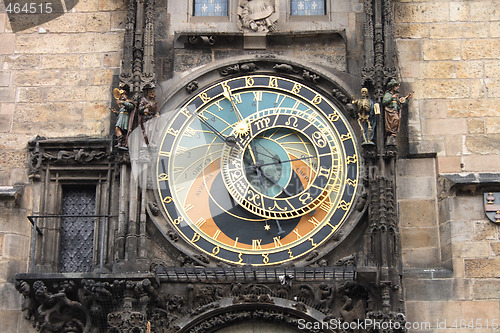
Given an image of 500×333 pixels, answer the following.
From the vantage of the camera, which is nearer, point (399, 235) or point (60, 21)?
point (399, 235)

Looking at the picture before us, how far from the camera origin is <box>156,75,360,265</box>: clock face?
15266mm

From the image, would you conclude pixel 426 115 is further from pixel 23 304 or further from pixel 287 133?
pixel 23 304

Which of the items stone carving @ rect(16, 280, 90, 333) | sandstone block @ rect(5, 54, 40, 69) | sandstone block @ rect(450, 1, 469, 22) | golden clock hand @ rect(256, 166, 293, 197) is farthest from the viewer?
sandstone block @ rect(5, 54, 40, 69)

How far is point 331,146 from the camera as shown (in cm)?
1565

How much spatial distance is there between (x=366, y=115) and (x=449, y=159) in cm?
116

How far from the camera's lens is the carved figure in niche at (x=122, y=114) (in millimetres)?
15562

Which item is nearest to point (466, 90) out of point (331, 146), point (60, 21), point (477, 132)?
point (477, 132)

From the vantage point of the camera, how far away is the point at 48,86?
16.3 metres

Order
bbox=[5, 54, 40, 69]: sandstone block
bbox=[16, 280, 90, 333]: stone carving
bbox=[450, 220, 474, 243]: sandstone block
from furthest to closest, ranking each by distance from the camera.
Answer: bbox=[5, 54, 40, 69]: sandstone block, bbox=[450, 220, 474, 243]: sandstone block, bbox=[16, 280, 90, 333]: stone carving

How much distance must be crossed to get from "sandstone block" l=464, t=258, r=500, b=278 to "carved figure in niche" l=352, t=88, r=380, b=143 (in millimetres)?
1921

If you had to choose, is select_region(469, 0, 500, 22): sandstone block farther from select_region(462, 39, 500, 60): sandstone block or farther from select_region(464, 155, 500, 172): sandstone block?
select_region(464, 155, 500, 172): sandstone block

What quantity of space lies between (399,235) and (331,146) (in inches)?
55.4

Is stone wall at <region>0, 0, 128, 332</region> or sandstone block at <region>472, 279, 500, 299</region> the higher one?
stone wall at <region>0, 0, 128, 332</region>

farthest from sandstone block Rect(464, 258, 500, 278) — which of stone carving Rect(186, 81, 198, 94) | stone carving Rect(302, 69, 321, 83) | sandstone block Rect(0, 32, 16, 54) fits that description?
sandstone block Rect(0, 32, 16, 54)
